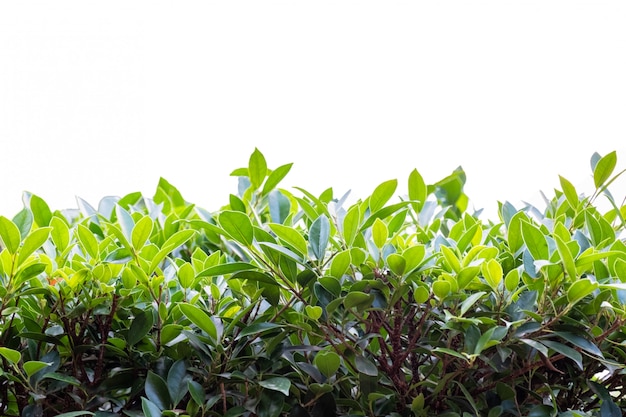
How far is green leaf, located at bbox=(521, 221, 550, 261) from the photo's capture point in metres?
0.62

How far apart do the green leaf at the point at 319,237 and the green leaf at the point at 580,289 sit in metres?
0.24

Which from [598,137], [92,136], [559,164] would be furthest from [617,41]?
[92,136]

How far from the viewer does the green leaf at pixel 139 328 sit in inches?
24.8

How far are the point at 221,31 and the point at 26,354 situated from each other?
3480 millimetres

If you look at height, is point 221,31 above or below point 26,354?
above

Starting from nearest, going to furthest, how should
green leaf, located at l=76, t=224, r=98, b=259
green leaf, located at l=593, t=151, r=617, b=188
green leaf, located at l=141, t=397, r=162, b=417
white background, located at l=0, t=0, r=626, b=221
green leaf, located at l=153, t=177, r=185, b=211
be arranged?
green leaf, located at l=141, t=397, r=162, b=417, green leaf, located at l=76, t=224, r=98, b=259, green leaf, located at l=593, t=151, r=617, b=188, green leaf, located at l=153, t=177, r=185, b=211, white background, located at l=0, t=0, r=626, b=221

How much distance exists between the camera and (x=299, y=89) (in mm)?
3984

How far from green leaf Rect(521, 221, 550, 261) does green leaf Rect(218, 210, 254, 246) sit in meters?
0.27

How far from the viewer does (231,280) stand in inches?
26.9

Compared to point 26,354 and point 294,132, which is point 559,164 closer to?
point 294,132

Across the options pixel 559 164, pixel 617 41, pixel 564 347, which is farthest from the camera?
pixel 617 41

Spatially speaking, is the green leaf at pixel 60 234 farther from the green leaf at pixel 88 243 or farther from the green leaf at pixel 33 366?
the green leaf at pixel 33 366

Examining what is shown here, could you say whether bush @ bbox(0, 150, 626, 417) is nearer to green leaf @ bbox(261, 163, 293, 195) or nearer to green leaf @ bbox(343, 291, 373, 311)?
green leaf @ bbox(343, 291, 373, 311)

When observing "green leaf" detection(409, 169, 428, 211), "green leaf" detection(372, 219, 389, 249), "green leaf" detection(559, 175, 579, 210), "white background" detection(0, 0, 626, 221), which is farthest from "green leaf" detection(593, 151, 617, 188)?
"white background" detection(0, 0, 626, 221)
